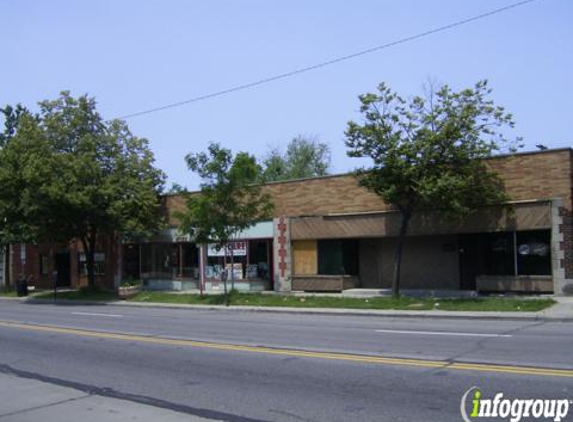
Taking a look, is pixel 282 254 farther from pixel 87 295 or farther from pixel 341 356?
pixel 341 356

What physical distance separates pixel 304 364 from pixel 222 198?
15656mm

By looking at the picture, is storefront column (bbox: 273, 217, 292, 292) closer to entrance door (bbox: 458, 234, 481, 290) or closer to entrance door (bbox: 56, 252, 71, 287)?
entrance door (bbox: 458, 234, 481, 290)

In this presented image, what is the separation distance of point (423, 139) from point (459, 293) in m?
6.06

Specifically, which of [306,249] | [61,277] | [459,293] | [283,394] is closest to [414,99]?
[459,293]

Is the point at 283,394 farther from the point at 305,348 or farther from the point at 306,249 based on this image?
the point at 306,249

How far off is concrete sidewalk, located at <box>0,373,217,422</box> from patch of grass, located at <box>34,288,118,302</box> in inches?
912

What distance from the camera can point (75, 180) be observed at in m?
30.2

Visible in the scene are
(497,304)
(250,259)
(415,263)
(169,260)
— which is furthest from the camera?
(169,260)

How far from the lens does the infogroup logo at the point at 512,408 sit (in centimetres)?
686

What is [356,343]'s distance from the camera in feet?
42.4

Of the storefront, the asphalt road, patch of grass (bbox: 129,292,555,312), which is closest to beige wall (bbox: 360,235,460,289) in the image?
patch of grass (bbox: 129,292,555,312)

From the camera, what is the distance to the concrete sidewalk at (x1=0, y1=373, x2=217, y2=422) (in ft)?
24.7

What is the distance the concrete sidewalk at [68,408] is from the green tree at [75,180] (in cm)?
2142

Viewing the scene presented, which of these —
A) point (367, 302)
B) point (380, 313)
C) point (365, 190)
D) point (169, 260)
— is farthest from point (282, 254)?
point (380, 313)
